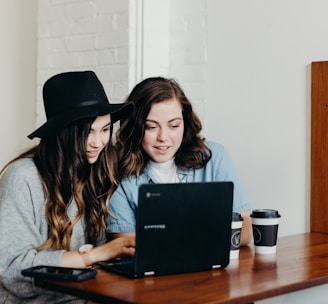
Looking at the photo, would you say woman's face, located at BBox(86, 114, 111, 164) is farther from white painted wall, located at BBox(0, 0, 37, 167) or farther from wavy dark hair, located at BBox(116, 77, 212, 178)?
white painted wall, located at BBox(0, 0, 37, 167)

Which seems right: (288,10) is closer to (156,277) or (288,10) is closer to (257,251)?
(257,251)

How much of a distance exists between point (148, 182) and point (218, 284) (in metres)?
0.71

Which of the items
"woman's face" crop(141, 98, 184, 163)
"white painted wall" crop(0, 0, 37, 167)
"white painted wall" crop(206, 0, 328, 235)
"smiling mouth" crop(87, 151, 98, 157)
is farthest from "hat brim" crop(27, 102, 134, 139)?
"white painted wall" crop(0, 0, 37, 167)

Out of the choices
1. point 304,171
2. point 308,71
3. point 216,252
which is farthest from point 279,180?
point 216,252

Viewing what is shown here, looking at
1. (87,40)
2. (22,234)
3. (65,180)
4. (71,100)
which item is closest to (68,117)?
(71,100)

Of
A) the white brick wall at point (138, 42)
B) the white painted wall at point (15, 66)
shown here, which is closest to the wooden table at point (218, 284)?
the white brick wall at point (138, 42)

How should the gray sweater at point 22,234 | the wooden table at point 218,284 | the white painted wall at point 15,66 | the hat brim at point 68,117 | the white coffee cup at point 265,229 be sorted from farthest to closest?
the white painted wall at point 15,66 → the white coffee cup at point 265,229 → the hat brim at point 68,117 → the gray sweater at point 22,234 → the wooden table at point 218,284

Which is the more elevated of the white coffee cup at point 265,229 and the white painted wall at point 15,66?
the white painted wall at point 15,66

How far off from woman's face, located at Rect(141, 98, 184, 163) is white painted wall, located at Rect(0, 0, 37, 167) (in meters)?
1.22

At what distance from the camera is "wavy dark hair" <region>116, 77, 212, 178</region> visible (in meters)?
2.22

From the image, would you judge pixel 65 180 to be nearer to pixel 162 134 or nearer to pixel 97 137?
pixel 97 137

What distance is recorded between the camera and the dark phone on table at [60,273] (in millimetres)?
1571

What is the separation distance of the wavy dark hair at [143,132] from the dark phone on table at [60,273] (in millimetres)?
620

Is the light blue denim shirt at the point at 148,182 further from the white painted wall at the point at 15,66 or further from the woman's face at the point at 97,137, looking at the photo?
the white painted wall at the point at 15,66
